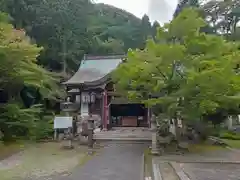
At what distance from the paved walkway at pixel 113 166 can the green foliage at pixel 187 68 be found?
8.01 ft

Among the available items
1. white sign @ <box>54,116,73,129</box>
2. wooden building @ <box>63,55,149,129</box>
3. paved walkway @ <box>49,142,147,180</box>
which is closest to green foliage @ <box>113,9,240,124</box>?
paved walkway @ <box>49,142,147,180</box>

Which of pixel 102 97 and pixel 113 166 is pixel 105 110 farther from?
pixel 113 166

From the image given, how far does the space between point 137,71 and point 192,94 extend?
8.17ft

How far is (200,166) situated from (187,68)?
12.6 feet

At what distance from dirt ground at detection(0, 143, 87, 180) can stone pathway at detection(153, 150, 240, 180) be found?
3.14 m

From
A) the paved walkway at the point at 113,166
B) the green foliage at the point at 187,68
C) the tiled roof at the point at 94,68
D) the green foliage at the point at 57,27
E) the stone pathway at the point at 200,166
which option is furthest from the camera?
the green foliage at the point at 57,27

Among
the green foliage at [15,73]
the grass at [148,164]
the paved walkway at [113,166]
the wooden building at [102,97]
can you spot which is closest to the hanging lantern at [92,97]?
the wooden building at [102,97]

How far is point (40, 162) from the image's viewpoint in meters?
11.1

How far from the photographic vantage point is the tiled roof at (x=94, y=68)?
20172mm

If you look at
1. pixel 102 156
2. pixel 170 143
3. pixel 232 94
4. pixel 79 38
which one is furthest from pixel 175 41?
pixel 79 38

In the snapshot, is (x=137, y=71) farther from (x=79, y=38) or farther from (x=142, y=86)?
(x=79, y=38)

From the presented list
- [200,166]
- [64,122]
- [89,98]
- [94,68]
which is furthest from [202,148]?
[94,68]

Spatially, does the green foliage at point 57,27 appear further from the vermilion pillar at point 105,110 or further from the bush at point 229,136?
the bush at point 229,136

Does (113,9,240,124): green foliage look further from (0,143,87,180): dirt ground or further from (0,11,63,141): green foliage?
(0,11,63,141): green foliage
